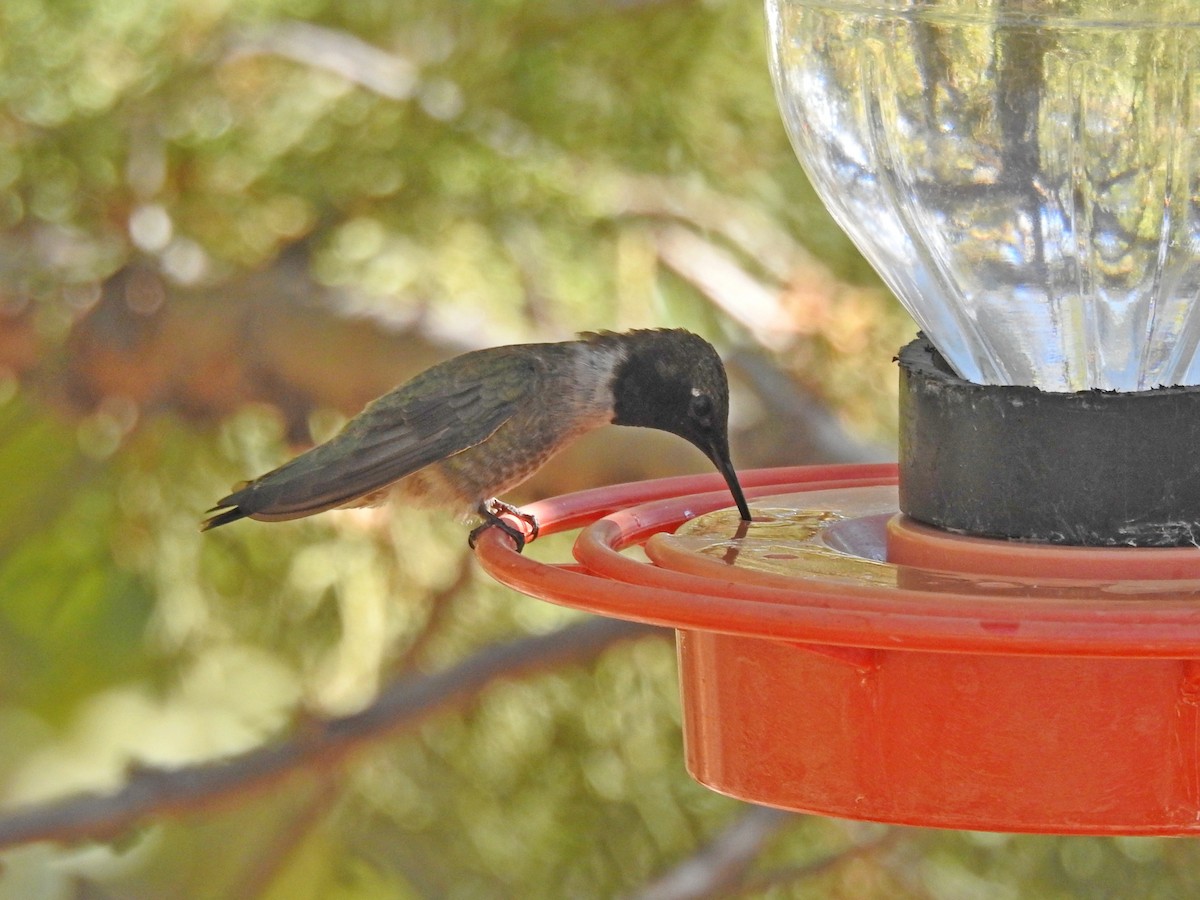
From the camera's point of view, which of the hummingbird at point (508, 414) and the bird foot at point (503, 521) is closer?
the bird foot at point (503, 521)

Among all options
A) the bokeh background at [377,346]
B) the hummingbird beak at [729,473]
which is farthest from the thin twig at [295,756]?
the hummingbird beak at [729,473]

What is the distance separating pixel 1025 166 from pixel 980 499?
0.39 meters

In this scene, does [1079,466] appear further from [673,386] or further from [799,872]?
[799,872]

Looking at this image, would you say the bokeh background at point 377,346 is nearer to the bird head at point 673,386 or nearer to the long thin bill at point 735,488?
the bird head at point 673,386

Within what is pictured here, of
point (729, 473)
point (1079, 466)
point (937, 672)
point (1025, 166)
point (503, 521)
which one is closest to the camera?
point (937, 672)

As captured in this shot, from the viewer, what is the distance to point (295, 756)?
275cm

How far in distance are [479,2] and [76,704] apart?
1.67m

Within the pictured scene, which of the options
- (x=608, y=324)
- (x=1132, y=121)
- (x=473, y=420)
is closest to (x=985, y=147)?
(x=1132, y=121)

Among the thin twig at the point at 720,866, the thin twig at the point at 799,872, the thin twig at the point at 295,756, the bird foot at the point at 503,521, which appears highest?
the bird foot at the point at 503,521

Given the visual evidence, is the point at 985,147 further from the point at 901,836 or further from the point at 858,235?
the point at 901,836

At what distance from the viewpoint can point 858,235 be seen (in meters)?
1.79

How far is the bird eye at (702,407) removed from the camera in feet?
7.94

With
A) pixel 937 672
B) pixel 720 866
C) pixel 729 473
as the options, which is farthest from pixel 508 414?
pixel 937 672

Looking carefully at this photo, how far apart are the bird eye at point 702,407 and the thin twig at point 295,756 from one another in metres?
0.46
